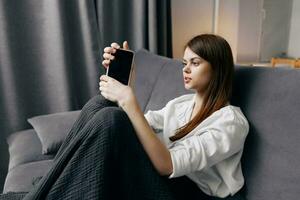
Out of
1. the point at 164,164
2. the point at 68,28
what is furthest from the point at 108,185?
the point at 68,28

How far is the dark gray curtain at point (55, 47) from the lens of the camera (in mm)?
1806

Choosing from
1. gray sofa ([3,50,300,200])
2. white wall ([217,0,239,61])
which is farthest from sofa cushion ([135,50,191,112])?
white wall ([217,0,239,61])

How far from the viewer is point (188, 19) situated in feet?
7.63

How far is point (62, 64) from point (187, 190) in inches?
46.9

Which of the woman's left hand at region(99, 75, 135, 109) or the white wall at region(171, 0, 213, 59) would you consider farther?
the white wall at region(171, 0, 213, 59)

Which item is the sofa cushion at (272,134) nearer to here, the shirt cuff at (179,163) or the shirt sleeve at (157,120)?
the shirt cuff at (179,163)

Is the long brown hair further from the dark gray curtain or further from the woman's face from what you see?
the dark gray curtain

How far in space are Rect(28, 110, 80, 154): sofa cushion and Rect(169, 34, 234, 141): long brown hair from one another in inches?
26.0

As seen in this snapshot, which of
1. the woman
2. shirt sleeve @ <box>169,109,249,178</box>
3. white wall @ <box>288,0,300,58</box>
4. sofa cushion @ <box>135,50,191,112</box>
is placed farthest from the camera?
white wall @ <box>288,0,300,58</box>

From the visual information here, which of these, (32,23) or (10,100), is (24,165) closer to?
(10,100)

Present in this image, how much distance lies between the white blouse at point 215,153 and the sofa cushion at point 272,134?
0.12 ft

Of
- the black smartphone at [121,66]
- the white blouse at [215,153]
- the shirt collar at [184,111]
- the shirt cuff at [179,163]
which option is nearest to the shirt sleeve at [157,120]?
the shirt collar at [184,111]

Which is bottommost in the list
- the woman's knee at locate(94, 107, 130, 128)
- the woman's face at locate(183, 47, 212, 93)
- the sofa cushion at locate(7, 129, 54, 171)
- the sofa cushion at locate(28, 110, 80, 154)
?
the sofa cushion at locate(7, 129, 54, 171)

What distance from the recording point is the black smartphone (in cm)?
106
